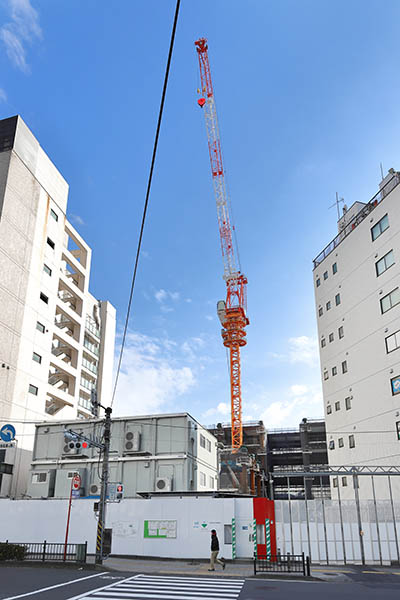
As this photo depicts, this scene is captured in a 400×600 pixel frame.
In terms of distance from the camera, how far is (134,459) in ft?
127

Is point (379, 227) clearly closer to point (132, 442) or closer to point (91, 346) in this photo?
point (132, 442)

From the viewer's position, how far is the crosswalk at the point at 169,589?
1454cm

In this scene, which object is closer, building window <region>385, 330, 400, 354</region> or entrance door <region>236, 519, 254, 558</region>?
entrance door <region>236, 519, 254, 558</region>

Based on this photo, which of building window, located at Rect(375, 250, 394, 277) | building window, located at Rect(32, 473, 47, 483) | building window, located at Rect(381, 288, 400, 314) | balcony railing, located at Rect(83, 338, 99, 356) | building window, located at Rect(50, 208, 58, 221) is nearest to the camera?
building window, located at Rect(32, 473, 47, 483)

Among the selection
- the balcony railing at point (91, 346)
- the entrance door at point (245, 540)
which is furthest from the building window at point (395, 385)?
the balcony railing at point (91, 346)

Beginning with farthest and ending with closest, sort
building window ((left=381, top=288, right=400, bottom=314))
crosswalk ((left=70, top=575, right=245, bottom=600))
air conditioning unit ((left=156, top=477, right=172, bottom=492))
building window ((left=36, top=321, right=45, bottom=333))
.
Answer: building window ((left=36, top=321, right=45, bottom=333)) → building window ((left=381, top=288, right=400, bottom=314)) → air conditioning unit ((left=156, top=477, right=172, bottom=492)) → crosswalk ((left=70, top=575, right=245, bottom=600))

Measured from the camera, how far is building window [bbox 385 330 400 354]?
39.4m

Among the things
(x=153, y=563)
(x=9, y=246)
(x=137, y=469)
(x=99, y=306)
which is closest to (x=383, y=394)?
(x=137, y=469)

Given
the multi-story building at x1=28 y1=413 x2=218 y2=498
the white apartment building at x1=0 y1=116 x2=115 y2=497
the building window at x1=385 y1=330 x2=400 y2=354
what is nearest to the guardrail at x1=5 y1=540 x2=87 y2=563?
the multi-story building at x1=28 y1=413 x2=218 y2=498

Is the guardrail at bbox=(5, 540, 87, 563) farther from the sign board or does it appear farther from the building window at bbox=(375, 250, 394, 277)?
the building window at bbox=(375, 250, 394, 277)

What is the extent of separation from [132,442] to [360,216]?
3131cm

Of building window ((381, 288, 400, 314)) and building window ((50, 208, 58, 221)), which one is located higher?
building window ((50, 208, 58, 221))

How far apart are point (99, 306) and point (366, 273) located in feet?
143

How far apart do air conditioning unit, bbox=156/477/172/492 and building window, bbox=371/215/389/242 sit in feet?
92.8
